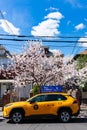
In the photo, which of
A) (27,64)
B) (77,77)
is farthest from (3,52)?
(27,64)

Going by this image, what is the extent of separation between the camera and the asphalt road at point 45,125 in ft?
61.6

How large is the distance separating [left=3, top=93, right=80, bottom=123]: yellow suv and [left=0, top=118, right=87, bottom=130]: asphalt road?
0.45m

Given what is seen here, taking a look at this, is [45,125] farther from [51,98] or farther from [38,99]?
[51,98]

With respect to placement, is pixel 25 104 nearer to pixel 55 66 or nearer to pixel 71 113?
pixel 71 113

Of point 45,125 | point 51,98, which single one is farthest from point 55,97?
point 45,125

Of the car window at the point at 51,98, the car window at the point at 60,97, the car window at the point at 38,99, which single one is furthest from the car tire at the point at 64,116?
the car window at the point at 38,99

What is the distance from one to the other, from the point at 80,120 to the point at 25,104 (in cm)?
368

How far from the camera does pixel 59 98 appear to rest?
892 inches

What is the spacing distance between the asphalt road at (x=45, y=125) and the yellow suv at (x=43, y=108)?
1.47ft

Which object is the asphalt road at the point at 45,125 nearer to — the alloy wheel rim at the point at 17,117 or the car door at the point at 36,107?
the alloy wheel rim at the point at 17,117

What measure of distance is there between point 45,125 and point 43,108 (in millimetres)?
1814

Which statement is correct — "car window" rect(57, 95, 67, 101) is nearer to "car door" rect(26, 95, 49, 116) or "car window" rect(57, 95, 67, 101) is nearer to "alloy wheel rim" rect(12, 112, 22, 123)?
"car door" rect(26, 95, 49, 116)

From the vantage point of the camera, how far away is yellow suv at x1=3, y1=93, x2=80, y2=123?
22.0 meters

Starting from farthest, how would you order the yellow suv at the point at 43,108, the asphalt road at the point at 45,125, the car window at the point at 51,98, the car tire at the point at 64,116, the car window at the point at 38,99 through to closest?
the car window at the point at 51,98
the car window at the point at 38,99
the car tire at the point at 64,116
the yellow suv at the point at 43,108
the asphalt road at the point at 45,125
